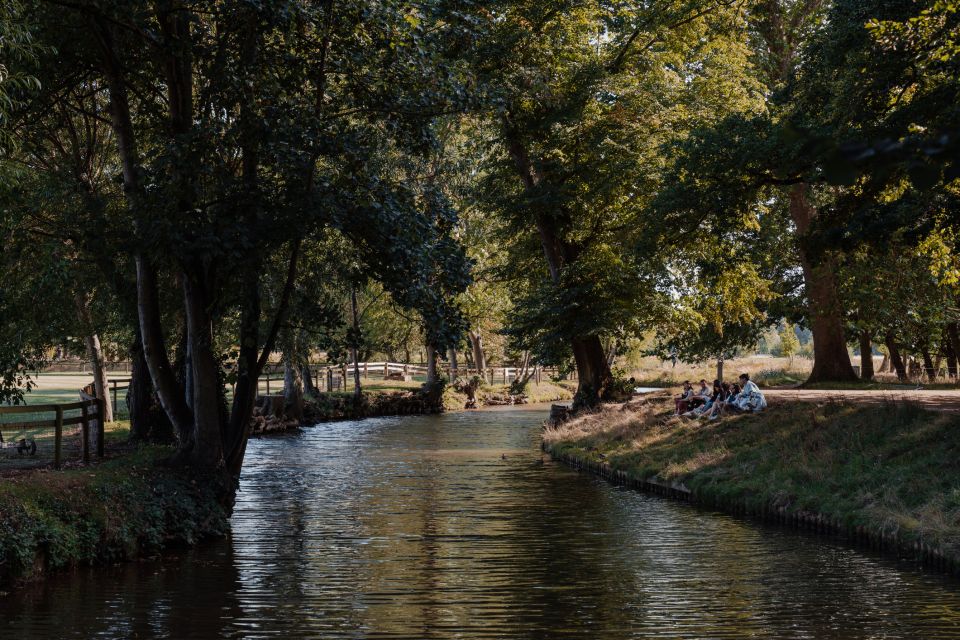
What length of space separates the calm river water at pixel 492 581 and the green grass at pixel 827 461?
774 millimetres

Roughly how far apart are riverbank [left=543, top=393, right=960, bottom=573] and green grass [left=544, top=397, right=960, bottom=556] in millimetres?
21

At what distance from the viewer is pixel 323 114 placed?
15188 millimetres

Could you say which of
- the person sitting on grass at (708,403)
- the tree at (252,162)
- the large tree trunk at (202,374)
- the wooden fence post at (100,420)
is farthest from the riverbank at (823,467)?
the wooden fence post at (100,420)

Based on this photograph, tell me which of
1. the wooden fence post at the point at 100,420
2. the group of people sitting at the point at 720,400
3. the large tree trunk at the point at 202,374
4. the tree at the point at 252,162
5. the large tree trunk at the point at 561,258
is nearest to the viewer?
the tree at the point at 252,162

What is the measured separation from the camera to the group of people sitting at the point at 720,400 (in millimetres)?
23719

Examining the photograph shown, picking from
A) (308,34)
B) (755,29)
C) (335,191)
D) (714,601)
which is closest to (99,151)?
(308,34)

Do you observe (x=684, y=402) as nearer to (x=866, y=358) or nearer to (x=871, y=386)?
(x=871, y=386)

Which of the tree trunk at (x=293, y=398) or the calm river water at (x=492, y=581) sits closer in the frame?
the calm river water at (x=492, y=581)

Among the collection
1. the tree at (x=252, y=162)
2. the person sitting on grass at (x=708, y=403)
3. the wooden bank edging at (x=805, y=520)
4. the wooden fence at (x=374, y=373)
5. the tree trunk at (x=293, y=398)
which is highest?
the tree at (x=252, y=162)

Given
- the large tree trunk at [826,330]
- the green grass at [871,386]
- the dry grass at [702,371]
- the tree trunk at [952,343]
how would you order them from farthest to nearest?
the dry grass at [702,371]
the tree trunk at [952,343]
the large tree trunk at [826,330]
the green grass at [871,386]

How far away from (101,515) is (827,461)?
1211cm

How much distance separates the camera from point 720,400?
2459cm

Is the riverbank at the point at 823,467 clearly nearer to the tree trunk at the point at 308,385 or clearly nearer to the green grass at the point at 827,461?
the green grass at the point at 827,461

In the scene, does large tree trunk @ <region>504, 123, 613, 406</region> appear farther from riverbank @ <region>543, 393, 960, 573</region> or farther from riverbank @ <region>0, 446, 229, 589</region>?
riverbank @ <region>0, 446, 229, 589</region>
